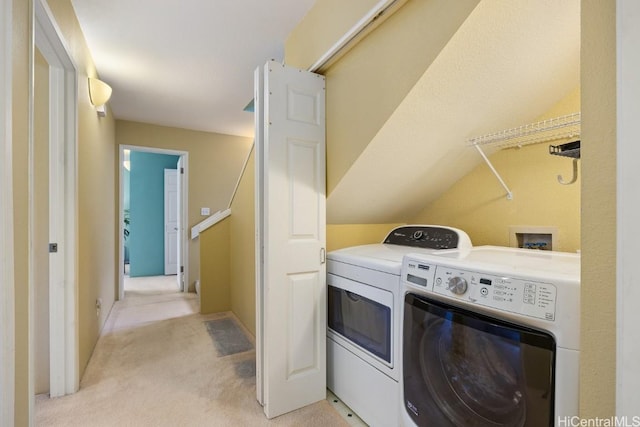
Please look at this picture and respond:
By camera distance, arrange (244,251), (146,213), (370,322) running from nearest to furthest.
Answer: (370,322) → (244,251) → (146,213)

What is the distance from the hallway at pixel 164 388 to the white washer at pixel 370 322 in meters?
0.21

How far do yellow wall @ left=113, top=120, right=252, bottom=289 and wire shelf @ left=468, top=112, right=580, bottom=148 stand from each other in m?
3.68

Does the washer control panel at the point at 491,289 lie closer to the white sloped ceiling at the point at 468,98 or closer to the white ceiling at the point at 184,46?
the white sloped ceiling at the point at 468,98

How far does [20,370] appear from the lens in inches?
42.3

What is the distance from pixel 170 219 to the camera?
5.45 m

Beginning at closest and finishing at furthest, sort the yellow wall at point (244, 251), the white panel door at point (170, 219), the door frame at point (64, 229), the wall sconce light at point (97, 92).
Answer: the door frame at point (64, 229)
the wall sconce light at point (97, 92)
the yellow wall at point (244, 251)
the white panel door at point (170, 219)

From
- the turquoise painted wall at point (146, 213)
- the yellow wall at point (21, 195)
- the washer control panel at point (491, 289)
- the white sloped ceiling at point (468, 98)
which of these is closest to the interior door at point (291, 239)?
the white sloped ceiling at point (468, 98)

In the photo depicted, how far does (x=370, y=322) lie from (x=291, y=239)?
58 centimetres

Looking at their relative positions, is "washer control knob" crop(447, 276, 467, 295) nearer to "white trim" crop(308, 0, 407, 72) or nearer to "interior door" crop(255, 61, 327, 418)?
"interior door" crop(255, 61, 327, 418)

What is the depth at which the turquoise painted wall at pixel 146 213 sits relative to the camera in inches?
209

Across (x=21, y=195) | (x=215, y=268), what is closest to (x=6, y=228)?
(x=21, y=195)

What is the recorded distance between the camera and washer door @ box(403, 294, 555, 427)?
0.82 meters

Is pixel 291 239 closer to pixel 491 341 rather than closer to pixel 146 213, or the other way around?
pixel 491 341
